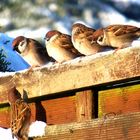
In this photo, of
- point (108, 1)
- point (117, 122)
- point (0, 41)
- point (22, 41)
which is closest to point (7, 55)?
point (0, 41)

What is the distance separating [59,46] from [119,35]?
751mm

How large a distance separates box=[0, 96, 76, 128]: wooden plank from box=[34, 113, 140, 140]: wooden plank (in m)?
0.22

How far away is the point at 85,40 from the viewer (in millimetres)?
4875

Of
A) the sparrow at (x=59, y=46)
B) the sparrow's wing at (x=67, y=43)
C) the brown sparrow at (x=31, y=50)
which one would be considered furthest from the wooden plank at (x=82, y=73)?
the brown sparrow at (x=31, y=50)

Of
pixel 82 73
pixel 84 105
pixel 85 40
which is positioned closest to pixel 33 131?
pixel 84 105

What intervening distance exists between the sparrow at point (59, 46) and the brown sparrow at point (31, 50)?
135mm

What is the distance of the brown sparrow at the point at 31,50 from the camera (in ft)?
17.5

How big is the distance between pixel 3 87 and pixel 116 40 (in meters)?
0.84

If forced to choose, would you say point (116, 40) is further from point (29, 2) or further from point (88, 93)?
point (29, 2)

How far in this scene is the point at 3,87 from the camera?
403 centimetres

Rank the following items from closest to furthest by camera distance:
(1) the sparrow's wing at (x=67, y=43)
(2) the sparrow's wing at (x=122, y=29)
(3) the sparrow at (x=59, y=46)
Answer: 1. (2) the sparrow's wing at (x=122, y=29)
2. (3) the sparrow at (x=59, y=46)
3. (1) the sparrow's wing at (x=67, y=43)

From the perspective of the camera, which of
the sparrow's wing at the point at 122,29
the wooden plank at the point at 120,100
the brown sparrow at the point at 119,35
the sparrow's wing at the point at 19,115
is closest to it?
the wooden plank at the point at 120,100

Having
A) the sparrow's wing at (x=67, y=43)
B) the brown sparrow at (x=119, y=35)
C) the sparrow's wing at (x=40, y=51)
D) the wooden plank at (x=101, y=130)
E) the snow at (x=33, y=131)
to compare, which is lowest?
the wooden plank at (x=101, y=130)

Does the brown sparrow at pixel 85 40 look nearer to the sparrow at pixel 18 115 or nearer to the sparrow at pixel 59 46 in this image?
the sparrow at pixel 59 46
